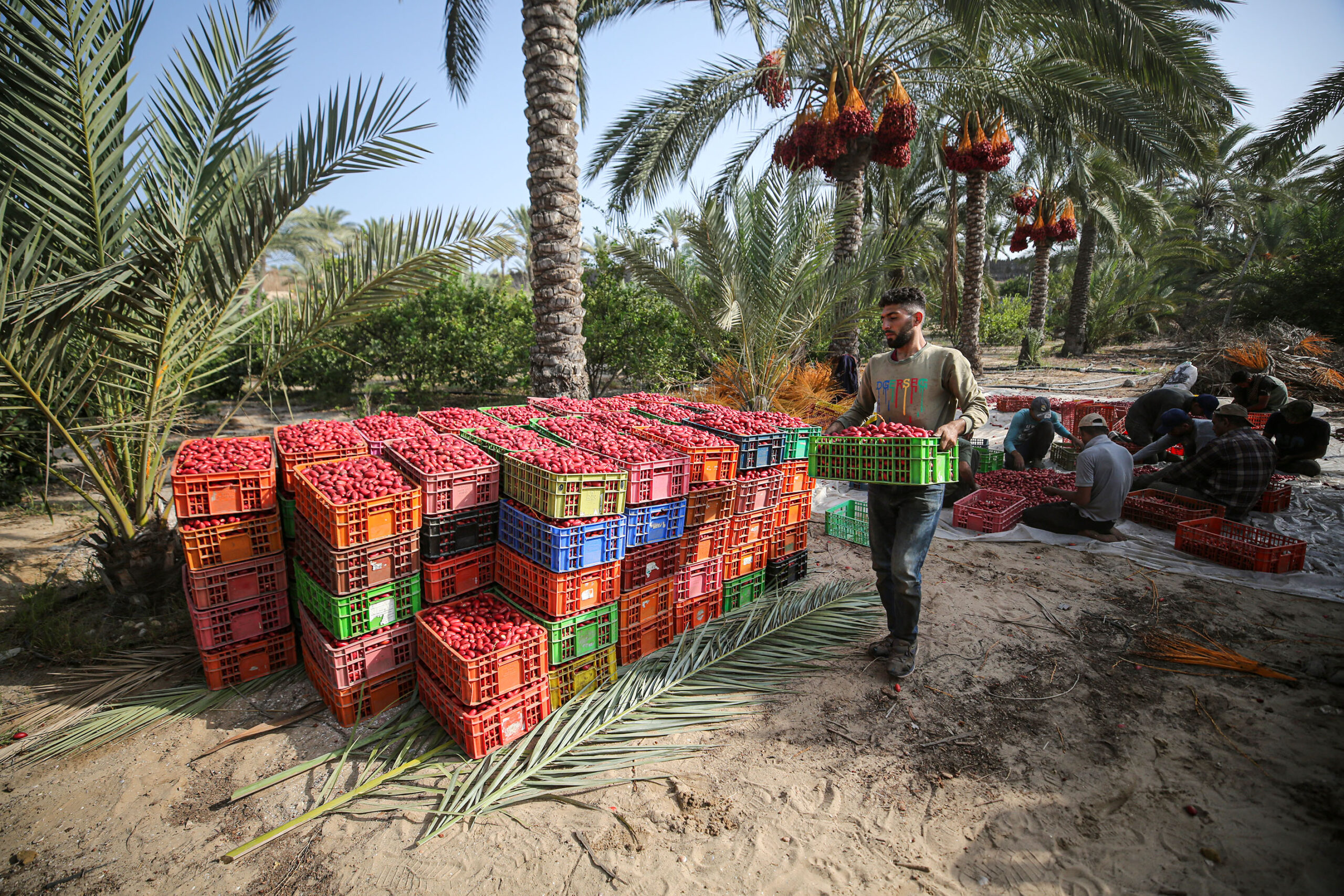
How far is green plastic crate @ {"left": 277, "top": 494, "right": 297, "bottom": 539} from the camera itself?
368 centimetres

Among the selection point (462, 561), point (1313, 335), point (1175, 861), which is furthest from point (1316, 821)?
point (1313, 335)

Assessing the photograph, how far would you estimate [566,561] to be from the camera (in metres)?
3.13

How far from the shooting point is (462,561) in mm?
3422

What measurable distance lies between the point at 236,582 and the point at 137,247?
83.9 inches

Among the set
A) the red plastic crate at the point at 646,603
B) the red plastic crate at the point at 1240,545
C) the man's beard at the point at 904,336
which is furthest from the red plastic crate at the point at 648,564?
the red plastic crate at the point at 1240,545

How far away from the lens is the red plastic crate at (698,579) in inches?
154

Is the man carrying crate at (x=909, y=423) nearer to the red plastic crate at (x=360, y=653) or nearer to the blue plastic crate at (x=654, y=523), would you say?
the blue plastic crate at (x=654, y=523)

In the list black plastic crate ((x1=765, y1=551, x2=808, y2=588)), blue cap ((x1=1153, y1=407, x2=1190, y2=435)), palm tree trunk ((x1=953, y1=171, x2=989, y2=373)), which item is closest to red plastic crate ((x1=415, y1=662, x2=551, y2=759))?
black plastic crate ((x1=765, y1=551, x2=808, y2=588))

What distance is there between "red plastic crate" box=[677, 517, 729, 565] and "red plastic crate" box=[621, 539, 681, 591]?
0.20 ft

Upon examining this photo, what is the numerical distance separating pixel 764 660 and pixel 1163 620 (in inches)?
120

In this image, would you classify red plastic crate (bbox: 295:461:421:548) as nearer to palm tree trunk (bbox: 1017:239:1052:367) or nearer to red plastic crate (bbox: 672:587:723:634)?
red plastic crate (bbox: 672:587:723:634)

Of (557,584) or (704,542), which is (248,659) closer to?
(557,584)

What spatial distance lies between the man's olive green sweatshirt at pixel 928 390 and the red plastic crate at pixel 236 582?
3609 millimetres

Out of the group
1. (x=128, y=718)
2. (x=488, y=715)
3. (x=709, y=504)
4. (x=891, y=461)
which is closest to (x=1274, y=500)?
(x=891, y=461)
